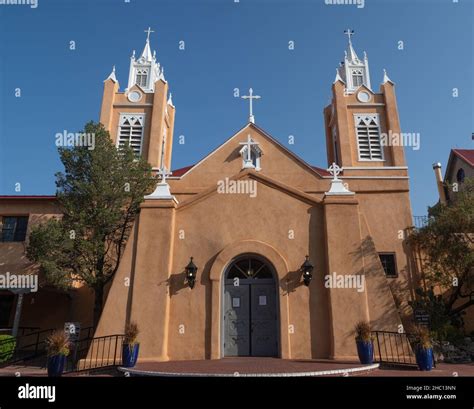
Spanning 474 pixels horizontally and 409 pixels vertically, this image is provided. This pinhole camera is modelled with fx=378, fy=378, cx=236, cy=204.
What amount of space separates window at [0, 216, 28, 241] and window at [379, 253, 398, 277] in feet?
61.4

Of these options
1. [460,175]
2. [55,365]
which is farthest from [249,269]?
[460,175]

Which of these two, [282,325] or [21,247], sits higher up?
[21,247]

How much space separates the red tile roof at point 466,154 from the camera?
28.0 meters

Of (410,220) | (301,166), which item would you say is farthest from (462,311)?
(301,166)

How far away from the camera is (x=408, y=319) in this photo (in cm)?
1714

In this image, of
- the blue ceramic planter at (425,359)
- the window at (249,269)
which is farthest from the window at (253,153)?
the blue ceramic planter at (425,359)

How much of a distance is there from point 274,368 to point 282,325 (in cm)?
262

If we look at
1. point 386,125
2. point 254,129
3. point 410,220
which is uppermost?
point 386,125

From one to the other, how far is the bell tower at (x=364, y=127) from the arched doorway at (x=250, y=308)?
11.3 metres

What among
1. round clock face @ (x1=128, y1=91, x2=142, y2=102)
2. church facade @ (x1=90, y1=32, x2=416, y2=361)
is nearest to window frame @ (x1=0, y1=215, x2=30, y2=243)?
round clock face @ (x1=128, y1=91, x2=142, y2=102)

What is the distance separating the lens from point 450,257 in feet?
54.9
